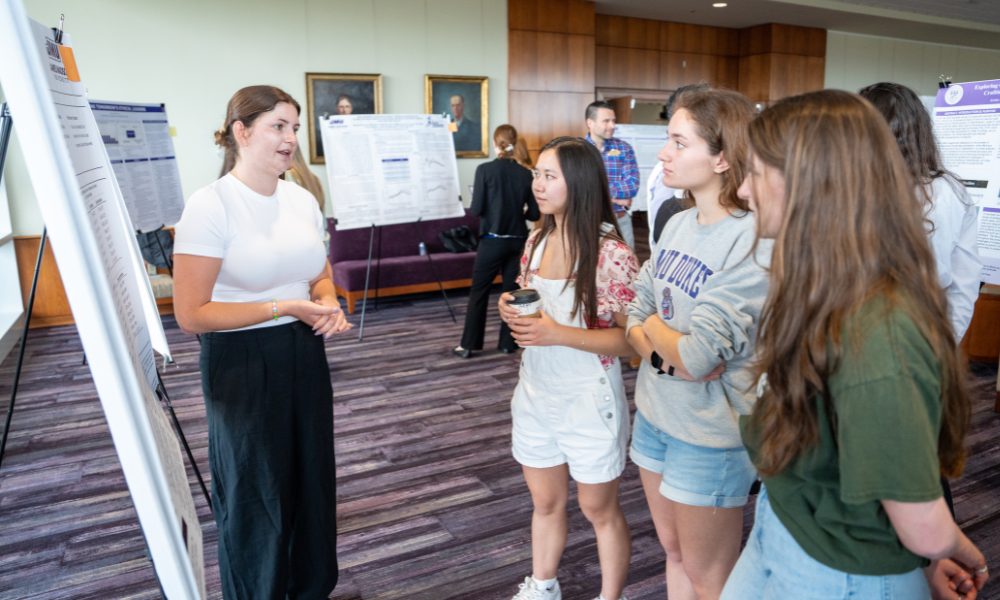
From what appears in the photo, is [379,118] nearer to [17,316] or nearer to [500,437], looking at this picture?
[500,437]

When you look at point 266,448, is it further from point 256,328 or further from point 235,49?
point 235,49

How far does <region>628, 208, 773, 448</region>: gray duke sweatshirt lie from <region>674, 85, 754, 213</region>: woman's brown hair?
81mm

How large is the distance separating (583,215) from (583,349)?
1.23ft

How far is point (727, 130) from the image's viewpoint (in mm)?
1537

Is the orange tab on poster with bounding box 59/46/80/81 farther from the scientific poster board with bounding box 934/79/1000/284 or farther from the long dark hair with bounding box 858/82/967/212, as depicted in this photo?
the scientific poster board with bounding box 934/79/1000/284

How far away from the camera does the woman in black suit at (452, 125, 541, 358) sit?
17.0 feet

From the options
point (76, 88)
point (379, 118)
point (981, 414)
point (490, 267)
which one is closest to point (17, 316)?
point (379, 118)

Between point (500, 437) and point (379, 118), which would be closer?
point (500, 437)

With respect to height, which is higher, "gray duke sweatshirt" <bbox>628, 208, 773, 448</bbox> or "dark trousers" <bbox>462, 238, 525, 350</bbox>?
"gray duke sweatshirt" <bbox>628, 208, 773, 448</bbox>

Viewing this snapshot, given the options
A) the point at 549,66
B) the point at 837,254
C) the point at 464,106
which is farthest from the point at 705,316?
the point at 549,66

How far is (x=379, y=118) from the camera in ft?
18.9

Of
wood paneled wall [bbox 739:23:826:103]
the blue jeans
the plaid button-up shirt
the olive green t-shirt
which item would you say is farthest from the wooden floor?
wood paneled wall [bbox 739:23:826:103]

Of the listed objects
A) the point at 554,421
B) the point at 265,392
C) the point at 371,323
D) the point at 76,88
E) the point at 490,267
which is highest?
the point at 76,88

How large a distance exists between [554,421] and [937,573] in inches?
38.7
